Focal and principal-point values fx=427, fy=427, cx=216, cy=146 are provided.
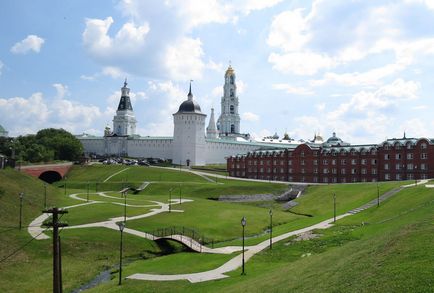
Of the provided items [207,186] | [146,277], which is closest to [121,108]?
[207,186]

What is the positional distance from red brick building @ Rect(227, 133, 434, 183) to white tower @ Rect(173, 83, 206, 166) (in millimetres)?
36918

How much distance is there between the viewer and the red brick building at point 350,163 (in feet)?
244

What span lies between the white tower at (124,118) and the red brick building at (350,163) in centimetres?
8736

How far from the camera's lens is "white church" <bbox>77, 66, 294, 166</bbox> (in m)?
139

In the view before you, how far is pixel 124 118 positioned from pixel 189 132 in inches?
1988

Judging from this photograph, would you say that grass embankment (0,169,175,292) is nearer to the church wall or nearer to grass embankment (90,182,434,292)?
grass embankment (90,182,434,292)

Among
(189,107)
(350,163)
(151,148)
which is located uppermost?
(189,107)

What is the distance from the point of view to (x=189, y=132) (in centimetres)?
13900

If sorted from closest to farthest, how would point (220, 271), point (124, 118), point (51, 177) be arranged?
1. point (220, 271)
2. point (51, 177)
3. point (124, 118)

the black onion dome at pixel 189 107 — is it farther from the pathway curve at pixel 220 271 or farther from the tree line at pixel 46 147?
the pathway curve at pixel 220 271

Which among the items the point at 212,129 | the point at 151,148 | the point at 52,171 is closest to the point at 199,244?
the point at 52,171

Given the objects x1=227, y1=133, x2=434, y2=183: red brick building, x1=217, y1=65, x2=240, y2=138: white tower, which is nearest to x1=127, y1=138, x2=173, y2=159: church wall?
x1=217, y1=65, x2=240, y2=138: white tower

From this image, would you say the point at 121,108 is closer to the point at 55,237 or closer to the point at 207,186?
the point at 207,186

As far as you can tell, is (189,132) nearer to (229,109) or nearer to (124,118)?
(124,118)
